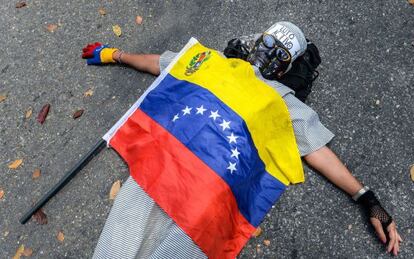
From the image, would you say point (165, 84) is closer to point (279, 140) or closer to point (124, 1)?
point (279, 140)

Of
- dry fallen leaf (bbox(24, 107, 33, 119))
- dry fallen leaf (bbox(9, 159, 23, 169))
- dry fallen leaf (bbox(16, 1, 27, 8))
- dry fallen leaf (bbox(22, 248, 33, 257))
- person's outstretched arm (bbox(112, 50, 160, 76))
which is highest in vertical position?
person's outstretched arm (bbox(112, 50, 160, 76))

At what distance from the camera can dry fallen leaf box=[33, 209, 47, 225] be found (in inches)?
126

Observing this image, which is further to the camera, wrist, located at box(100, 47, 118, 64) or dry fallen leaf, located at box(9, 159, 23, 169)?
wrist, located at box(100, 47, 118, 64)

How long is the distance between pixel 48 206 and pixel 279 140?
187cm

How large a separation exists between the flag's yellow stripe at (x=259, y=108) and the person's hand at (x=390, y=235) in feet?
1.99

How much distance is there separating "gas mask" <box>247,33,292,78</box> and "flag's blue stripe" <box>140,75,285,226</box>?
1.87ft

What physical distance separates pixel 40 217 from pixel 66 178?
0.35 m

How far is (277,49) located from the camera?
3.21 metres

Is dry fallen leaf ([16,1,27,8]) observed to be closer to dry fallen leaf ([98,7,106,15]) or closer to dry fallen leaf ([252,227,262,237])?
dry fallen leaf ([98,7,106,15])

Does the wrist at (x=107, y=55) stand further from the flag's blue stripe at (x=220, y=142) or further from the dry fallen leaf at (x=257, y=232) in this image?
the dry fallen leaf at (x=257, y=232)

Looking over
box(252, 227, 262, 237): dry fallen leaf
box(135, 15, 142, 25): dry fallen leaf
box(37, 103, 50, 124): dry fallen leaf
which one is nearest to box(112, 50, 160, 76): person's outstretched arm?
box(135, 15, 142, 25): dry fallen leaf

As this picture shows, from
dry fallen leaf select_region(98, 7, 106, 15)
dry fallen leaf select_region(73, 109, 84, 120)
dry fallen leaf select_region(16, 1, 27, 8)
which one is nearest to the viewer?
dry fallen leaf select_region(73, 109, 84, 120)

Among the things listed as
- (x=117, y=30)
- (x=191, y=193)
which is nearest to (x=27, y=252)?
(x=191, y=193)

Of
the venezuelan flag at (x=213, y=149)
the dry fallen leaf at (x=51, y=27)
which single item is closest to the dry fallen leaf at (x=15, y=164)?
the venezuelan flag at (x=213, y=149)
